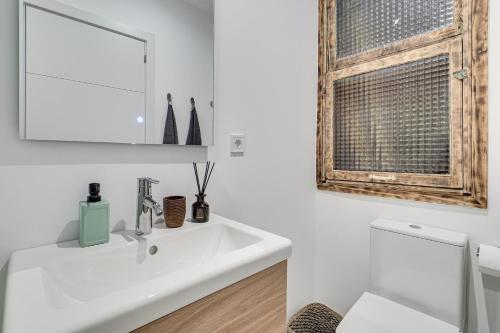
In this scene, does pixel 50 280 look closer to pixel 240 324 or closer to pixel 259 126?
pixel 240 324

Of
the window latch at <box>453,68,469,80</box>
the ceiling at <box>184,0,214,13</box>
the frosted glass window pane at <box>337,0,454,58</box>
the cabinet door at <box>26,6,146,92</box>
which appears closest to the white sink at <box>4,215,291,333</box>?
the cabinet door at <box>26,6,146,92</box>

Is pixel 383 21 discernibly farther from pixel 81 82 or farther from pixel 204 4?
pixel 81 82

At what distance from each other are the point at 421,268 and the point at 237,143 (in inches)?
38.2

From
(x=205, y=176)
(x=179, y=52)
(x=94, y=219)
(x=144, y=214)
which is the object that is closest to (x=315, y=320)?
(x=205, y=176)

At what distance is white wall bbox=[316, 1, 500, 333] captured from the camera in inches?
41.5

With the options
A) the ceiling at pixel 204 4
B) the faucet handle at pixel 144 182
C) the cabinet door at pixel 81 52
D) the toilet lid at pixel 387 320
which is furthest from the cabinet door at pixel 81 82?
the toilet lid at pixel 387 320

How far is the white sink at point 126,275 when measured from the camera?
0.41m

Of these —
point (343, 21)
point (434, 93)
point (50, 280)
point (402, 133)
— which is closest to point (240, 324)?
point (50, 280)

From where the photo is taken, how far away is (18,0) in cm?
70

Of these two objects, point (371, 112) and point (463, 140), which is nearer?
point (463, 140)

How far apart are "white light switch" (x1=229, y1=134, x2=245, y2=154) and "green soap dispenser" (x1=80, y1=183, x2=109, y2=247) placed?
1.85ft

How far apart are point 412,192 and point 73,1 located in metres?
1.55

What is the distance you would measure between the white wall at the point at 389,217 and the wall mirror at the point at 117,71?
931 mm

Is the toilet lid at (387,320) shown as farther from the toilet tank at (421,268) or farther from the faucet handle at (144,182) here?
the faucet handle at (144,182)
